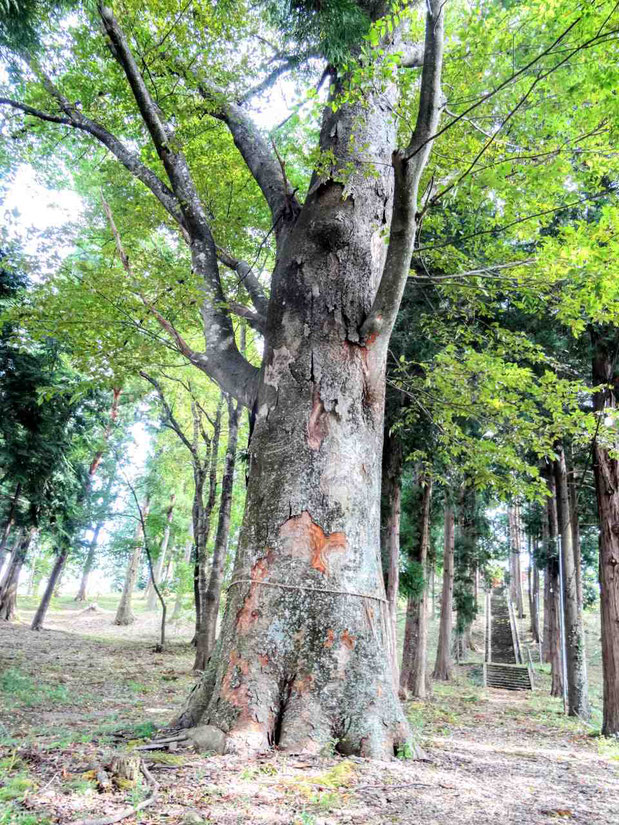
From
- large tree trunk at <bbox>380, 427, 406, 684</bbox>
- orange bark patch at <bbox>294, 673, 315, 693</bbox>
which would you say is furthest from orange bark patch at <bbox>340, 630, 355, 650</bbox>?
large tree trunk at <bbox>380, 427, 406, 684</bbox>

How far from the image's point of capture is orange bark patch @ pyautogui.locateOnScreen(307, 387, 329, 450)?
357 cm

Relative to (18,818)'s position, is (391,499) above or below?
above

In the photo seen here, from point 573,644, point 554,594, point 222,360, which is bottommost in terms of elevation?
point 573,644

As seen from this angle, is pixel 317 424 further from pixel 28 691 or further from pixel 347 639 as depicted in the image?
pixel 28 691

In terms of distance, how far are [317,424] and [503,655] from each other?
21.7 metres

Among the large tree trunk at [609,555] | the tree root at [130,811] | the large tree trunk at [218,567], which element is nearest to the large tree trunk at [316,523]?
the tree root at [130,811]

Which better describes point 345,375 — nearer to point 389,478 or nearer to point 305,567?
point 305,567

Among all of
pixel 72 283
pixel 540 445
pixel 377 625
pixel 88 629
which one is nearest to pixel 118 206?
pixel 72 283

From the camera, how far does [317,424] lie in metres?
3.62

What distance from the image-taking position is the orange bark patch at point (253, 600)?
316cm

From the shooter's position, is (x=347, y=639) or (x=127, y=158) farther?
(x=127, y=158)

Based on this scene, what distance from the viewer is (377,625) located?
10.9 feet

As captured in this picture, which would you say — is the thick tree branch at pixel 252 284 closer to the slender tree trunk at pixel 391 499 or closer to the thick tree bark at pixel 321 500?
the thick tree bark at pixel 321 500

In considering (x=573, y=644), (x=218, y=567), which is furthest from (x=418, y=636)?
(x=218, y=567)
